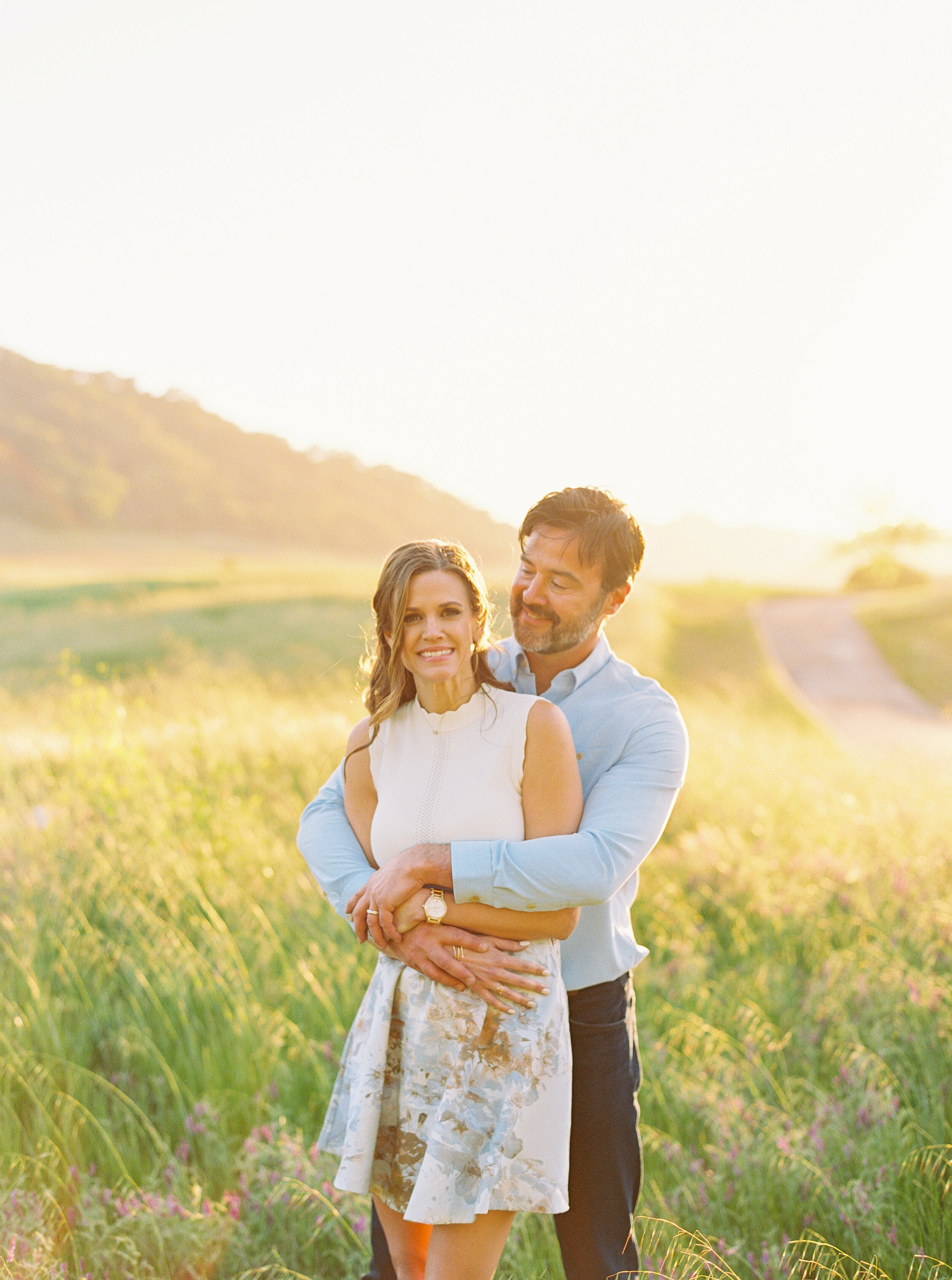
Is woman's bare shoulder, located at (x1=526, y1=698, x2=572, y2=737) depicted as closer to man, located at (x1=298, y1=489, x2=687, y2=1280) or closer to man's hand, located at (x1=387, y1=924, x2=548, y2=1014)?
man, located at (x1=298, y1=489, x2=687, y2=1280)

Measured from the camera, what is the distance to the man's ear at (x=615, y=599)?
2.70 m

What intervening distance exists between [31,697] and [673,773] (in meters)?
10.7

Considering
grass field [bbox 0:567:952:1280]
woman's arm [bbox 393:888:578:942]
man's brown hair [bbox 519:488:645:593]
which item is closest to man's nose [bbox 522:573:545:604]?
man's brown hair [bbox 519:488:645:593]

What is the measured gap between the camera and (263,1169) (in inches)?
119

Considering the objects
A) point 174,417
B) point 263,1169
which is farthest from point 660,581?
point 174,417

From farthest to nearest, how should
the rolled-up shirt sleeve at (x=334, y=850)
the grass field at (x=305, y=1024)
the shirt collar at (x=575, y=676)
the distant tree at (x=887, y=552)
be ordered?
the distant tree at (x=887, y=552)
the grass field at (x=305, y=1024)
the shirt collar at (x=575, y=676)
the rolled-up shirt sleeve at (x=334, y=850)

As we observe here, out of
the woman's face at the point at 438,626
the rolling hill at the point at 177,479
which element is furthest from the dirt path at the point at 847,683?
the rolling hill at the point at 177,479

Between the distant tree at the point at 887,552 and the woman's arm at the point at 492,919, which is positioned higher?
the distant tree at the point at 887,552

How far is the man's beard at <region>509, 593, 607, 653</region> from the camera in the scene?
263cm

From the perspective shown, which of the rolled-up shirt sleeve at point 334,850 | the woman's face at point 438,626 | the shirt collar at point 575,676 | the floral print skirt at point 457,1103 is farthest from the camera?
the shirt collar at point 575,676

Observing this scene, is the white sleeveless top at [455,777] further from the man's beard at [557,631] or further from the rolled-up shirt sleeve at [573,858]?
the man's beard at [557,631]

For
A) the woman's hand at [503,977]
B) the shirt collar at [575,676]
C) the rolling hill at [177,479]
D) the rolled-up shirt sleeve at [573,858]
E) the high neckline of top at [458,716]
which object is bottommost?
the woman's hand at [503,977]

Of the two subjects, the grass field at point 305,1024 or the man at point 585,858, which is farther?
the grass field at point 305,1024

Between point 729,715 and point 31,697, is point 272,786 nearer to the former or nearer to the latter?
point 31,697
